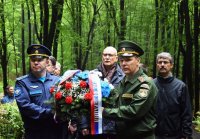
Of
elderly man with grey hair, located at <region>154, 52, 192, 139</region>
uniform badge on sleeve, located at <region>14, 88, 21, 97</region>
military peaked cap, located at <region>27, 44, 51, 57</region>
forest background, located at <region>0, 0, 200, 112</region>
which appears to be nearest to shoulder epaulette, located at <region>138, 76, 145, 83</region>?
elderly man with grey hair, located at <region>154, 52, 192, 139</region>

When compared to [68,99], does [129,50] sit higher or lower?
→ higher

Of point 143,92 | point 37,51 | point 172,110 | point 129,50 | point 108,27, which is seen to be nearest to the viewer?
point 143,92

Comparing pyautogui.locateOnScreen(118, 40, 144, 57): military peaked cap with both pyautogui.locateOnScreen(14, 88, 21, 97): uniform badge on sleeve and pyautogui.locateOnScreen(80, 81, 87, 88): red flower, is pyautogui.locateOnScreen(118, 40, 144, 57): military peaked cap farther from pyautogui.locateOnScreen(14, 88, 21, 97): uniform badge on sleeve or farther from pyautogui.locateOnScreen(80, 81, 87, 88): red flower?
pyautogui.locateOnScreen(14, 88, 21, 97): uniform badge on sleeve

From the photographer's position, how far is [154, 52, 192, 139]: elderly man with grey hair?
563 cm

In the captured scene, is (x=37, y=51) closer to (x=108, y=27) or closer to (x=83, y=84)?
(x=83, y=84)

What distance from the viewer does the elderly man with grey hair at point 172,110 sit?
18.5 feet

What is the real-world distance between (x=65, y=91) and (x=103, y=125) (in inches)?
27.6

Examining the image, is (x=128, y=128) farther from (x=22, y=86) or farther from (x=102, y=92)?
(x=22, y=86)

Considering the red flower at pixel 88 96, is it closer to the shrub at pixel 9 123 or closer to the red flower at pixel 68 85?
the red flower at pixel 68 85

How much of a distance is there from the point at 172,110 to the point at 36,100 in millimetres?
2111

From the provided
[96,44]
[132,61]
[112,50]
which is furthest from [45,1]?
[96,44]

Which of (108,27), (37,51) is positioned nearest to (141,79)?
(37,51)

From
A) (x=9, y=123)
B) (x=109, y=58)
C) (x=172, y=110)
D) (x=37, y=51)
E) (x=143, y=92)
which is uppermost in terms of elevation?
(x=37, y=51)

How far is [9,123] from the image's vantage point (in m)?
8.21
